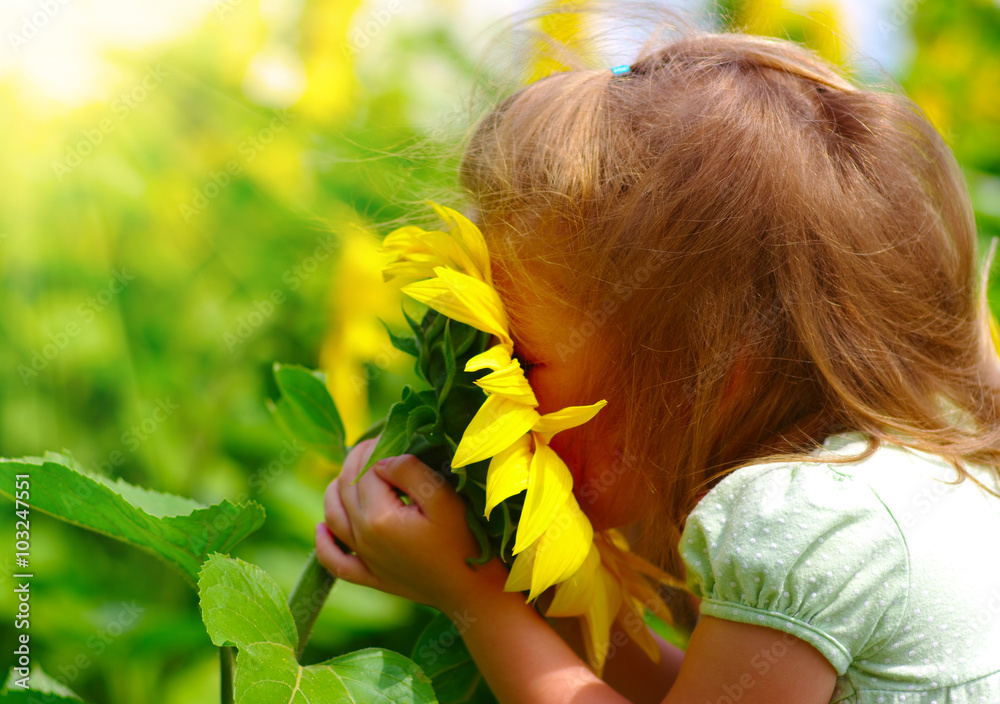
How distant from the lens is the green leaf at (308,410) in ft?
2.84

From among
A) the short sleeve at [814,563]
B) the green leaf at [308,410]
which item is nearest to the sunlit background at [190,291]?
the green leaf at [308,410]

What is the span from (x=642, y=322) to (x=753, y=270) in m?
0.11

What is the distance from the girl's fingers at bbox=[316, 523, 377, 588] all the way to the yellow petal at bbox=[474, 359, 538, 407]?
9.8 inches

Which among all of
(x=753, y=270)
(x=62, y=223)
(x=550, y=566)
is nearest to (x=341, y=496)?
(x=550, y=566)

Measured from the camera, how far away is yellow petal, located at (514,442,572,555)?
0.65m

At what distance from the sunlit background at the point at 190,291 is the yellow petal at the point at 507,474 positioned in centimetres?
45

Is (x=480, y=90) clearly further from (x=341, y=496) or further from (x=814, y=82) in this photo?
(x=341, y=496)

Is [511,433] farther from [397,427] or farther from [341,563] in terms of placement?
[341,563]

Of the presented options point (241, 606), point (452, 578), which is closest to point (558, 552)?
point (452, 578)

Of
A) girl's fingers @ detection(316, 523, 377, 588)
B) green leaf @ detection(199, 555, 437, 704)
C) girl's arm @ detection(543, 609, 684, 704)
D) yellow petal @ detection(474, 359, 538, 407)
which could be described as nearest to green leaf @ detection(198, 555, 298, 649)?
green leaf @ detection(199, 555, 437, 704)

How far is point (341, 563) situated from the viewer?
0.80 m

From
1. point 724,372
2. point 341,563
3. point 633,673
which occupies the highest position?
point 724,372

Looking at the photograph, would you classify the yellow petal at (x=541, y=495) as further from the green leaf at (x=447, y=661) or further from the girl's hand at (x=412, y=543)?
the green leaf at (x=447, y=661)

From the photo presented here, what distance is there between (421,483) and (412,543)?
0.18ft
